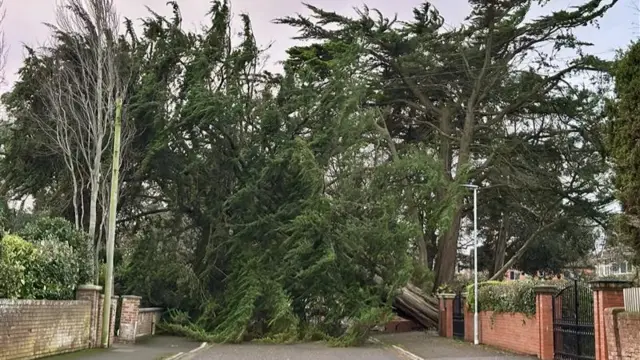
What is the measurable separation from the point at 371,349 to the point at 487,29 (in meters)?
15.6

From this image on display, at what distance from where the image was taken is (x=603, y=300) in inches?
536

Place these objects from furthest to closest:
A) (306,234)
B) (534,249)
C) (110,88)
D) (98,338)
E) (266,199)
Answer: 1. (534,249)
2. (266,199)
3. (306,234)
4. (110,88)
5. (98,338)

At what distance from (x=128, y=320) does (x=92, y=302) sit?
2882 mm

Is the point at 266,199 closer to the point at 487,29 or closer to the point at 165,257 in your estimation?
the point at 165,257

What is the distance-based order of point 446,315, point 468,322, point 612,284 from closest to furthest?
point 612,284 < point 468,322 < point 446,315

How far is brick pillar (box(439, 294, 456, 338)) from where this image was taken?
2767 centimetres

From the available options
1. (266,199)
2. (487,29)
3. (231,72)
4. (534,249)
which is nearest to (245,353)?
(266,199)

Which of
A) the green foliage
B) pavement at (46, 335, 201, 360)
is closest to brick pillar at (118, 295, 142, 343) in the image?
pavement at (46, 335, 201, 360)

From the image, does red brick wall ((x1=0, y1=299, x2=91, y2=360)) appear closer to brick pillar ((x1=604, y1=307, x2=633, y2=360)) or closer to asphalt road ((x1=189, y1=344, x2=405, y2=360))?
asphalt road ((x1=189, y1=344, x2=405, y2=360))

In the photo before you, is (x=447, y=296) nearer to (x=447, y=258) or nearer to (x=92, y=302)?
(x=447, y=258)

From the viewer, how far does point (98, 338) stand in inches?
741

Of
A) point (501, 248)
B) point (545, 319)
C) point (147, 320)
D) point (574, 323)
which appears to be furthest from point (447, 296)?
point (501, 248)

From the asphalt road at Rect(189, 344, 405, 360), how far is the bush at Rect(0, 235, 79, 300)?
13.3 ft

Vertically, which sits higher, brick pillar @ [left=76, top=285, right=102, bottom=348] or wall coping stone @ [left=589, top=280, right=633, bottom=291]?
wall coping stone @ [left=589, top=280, right=633, bottom=291]
